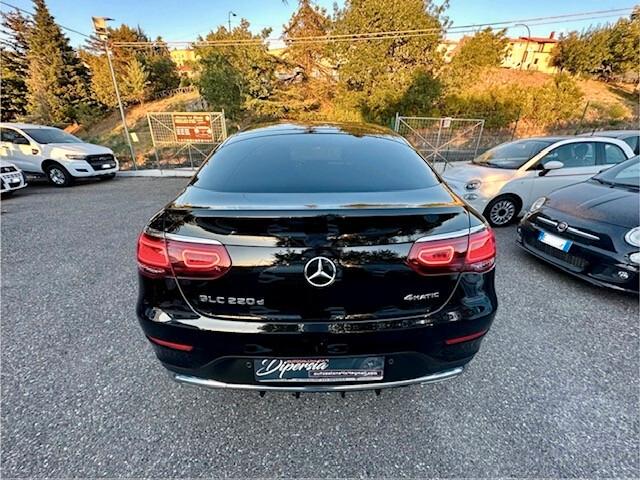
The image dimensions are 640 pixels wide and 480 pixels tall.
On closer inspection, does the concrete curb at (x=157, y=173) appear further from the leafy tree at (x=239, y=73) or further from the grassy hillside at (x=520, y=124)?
the leafy tree at (x=239, y=73)

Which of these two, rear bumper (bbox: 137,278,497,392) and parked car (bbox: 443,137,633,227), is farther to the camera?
parked car (bbox: 443,137,633,227)

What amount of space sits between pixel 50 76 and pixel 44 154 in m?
26.6

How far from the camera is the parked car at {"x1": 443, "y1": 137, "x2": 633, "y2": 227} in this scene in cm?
469

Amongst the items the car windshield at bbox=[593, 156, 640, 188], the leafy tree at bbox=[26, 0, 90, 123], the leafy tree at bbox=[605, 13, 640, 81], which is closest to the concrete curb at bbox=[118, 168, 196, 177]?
the car windshield at bbox=[593, 156, 640, 188]

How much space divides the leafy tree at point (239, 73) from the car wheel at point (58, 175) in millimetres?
11067

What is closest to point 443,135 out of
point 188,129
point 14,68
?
point 188,129

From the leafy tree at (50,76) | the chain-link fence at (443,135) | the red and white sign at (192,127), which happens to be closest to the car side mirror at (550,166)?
the chain-link fence at (443,135)

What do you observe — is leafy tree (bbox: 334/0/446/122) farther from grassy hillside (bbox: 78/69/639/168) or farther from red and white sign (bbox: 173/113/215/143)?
red and white sign (bbox: 173/113/215/143)

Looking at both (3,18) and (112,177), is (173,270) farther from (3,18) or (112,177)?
(3,18)

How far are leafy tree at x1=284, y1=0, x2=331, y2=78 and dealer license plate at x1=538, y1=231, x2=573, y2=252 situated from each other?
16.0m

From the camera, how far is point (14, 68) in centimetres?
2795

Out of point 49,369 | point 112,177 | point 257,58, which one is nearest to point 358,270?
point 49,369

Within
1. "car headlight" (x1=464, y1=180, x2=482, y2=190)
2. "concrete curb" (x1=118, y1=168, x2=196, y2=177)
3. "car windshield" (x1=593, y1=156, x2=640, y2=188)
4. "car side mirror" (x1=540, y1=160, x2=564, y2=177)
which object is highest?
"car windshield" (x1=593, y1=156, x2=640, y2=188)

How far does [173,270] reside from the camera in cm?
126
